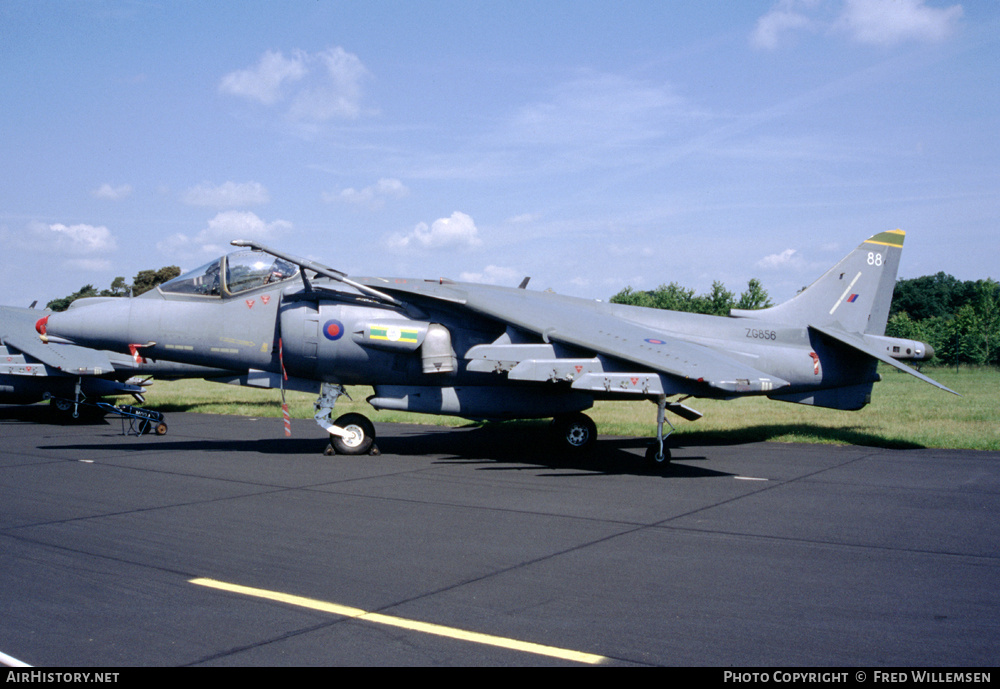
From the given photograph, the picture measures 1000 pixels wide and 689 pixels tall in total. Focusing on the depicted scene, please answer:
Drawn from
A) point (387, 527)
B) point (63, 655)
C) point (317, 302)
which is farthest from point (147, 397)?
point (63, 655)

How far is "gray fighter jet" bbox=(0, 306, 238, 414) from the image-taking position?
19844 mm

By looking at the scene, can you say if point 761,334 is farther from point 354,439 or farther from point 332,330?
point 332,330

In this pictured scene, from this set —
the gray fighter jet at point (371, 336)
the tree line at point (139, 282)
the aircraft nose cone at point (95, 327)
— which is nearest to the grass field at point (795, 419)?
the gray fighter jet at point (371, 336)

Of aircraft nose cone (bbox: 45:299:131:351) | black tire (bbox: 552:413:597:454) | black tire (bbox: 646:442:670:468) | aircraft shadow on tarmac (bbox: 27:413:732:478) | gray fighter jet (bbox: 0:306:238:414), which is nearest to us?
black tire (bbox: 646:442:670:468)

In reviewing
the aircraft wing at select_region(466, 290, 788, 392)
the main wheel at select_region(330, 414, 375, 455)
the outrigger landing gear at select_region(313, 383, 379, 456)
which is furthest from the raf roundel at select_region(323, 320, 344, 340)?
the aircraft wing at select_region(466, 290, 788, 392)

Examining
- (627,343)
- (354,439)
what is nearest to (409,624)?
(627,343)

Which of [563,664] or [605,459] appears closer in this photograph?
[563,664]

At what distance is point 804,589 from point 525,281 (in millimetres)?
10044

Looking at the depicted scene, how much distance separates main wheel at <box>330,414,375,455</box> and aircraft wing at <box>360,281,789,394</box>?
260 centimetres

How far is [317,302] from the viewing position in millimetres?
12547

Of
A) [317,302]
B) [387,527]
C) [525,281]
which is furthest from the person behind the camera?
[525,281]

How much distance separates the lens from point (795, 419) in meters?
20.0

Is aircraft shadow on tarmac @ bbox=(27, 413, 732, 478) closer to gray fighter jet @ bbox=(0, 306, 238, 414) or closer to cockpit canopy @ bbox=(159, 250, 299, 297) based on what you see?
cockpit canopy @ bbox=(159, 250, 299, 297)

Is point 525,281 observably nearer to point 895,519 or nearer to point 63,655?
point 895,519
